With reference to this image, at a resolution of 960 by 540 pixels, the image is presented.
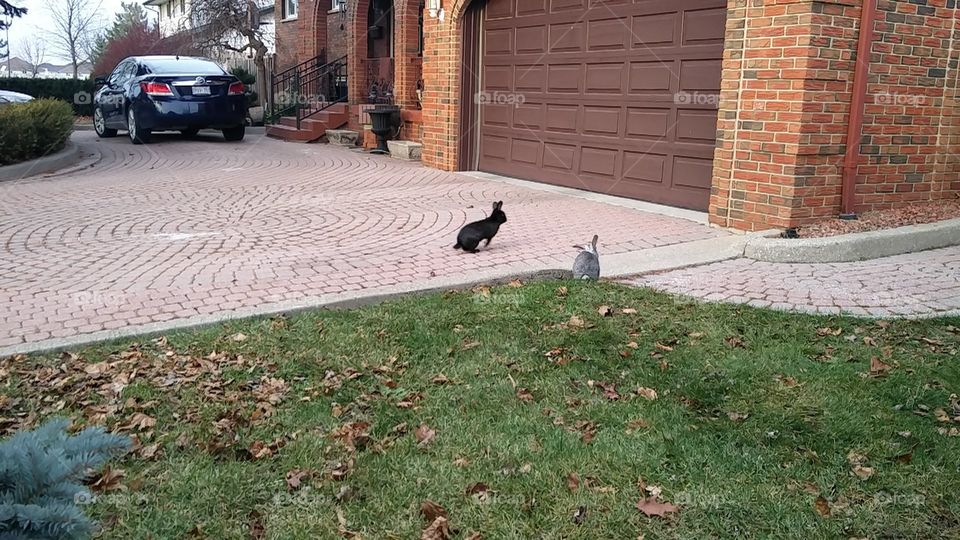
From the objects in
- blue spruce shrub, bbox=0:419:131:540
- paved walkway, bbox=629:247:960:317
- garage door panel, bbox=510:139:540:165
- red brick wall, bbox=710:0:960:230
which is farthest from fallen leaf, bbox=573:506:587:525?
garage door panel, bbox=510:139:540:165

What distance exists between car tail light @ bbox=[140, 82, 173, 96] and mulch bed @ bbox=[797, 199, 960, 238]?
12.0 metres

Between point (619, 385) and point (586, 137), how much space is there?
6658 millimetres

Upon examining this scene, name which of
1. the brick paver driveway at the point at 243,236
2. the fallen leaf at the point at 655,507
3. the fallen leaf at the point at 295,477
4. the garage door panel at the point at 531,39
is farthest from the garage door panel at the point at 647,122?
the fallen leaf at the point at 295,477

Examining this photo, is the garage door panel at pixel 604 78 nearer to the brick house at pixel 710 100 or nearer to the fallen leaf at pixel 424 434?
the brick house at pixel 710 100

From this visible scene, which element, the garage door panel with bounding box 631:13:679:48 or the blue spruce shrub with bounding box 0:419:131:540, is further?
the garage door panel with bounding box 631:13:679:48

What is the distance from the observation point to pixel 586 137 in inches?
402

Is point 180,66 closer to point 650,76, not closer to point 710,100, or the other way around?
point 650,76

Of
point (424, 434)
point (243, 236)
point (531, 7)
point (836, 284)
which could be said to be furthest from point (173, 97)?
point (424, 434)

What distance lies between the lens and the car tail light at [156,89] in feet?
48.2

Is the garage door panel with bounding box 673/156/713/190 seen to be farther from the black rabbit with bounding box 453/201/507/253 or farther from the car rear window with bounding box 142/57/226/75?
the car rear window with bounding box 142/57/226/75

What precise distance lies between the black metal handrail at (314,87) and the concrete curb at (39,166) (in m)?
5.60

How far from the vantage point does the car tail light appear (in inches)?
579

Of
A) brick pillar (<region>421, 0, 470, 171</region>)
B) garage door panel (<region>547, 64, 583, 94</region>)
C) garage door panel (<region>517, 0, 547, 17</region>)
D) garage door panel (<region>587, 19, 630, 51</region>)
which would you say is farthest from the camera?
brick pillar (<region>421, 0, 470, 171</region>)

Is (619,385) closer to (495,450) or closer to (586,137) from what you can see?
(495,450)
